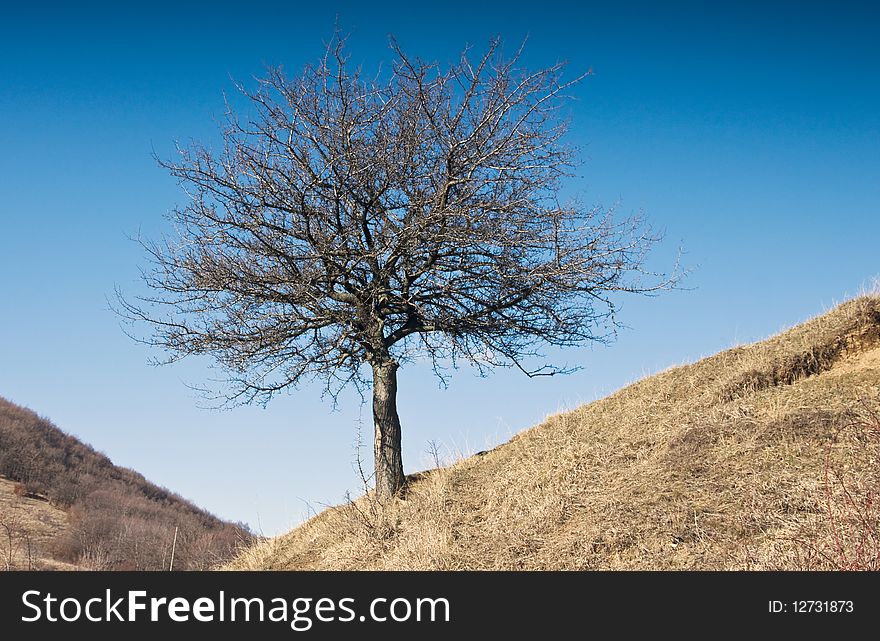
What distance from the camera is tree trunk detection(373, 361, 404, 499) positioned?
516 inches

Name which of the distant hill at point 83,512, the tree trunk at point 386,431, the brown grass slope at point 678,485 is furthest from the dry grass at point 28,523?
the tree trunk at point 386,431

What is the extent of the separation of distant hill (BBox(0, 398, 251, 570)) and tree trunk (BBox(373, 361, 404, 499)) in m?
8.21

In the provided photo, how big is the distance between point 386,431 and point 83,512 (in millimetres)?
22372

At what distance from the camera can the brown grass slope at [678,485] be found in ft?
26.5

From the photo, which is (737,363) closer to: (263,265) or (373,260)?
(373,260)

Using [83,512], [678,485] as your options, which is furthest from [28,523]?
[678,485]

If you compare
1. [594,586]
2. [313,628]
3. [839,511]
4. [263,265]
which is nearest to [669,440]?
[839,511]

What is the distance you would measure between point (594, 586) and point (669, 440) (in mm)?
3592

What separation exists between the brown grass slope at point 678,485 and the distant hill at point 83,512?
9648 millimetres

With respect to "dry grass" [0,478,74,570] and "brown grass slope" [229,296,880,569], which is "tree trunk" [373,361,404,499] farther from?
"dry grass" [0,478,74,570]

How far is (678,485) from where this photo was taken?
30.7 ft

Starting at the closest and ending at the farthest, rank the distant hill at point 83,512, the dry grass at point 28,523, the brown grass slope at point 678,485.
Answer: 1. the brown grass slope at point 678,485
2. the dry grass at point 28,523
3. the distant hill at point 83,512

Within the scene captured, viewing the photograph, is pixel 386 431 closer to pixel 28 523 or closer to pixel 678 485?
pixel 678 485

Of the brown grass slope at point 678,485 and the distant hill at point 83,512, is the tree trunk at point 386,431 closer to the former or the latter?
the brown grass slope at point 678,485
